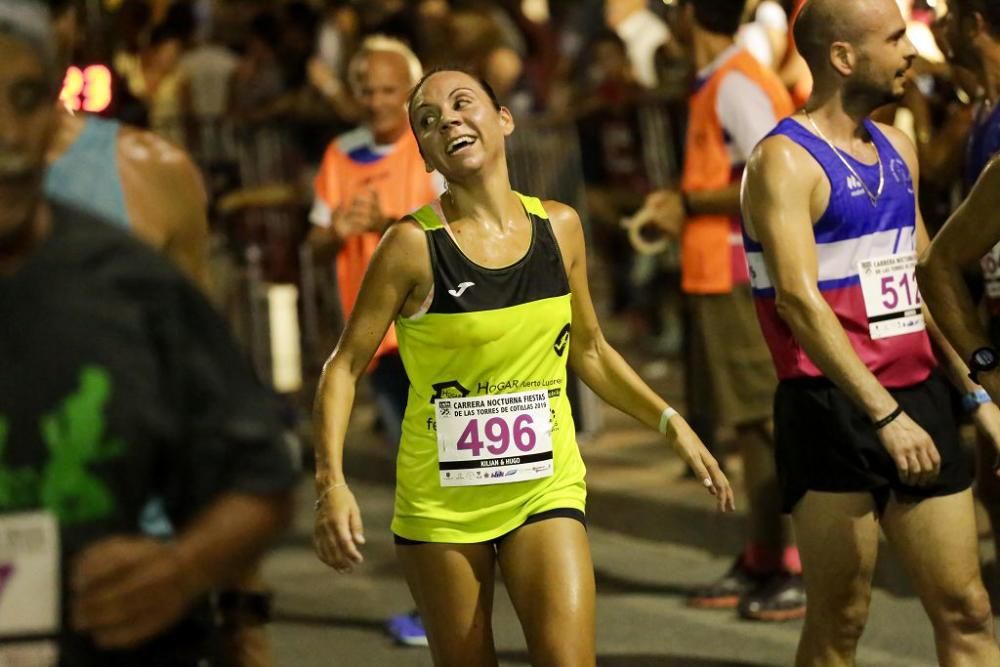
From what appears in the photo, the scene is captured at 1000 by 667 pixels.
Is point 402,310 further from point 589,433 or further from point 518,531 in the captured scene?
point 589,433

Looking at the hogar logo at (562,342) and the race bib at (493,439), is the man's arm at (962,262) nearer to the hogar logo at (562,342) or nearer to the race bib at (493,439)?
the hogar logo at (562,342)

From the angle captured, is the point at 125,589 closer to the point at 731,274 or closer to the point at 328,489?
the point at 328,489

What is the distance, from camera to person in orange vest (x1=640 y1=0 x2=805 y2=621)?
7762mm

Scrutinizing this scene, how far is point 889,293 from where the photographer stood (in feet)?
17.7

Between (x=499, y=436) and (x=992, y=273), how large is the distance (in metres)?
1.84

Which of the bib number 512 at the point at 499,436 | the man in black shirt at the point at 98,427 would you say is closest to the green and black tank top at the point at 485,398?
the bib number 512 at the point at 499,436

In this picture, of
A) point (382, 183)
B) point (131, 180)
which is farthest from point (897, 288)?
point (382, 183)

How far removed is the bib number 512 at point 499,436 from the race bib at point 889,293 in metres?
1.02

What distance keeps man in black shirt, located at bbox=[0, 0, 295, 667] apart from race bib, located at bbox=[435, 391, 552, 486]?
217cm

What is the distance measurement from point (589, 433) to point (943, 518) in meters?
6.28

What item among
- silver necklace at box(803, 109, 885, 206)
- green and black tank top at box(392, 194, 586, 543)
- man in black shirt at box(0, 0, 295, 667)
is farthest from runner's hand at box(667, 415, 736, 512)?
man in black shirt at box(0, 0, 295, 667)

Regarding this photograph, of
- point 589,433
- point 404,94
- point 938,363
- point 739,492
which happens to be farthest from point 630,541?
point 938,363

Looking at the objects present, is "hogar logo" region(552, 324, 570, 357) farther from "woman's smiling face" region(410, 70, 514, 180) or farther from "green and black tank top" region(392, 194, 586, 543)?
"woman's smiling face" region(410, 70, 514, 180)

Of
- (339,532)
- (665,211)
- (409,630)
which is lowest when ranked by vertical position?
(409,630)
